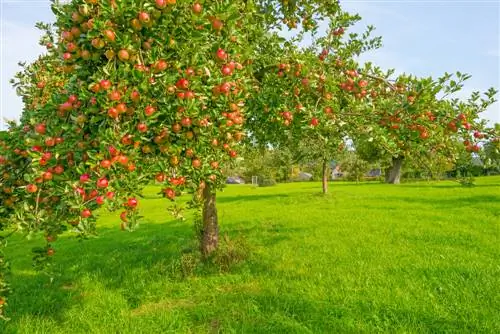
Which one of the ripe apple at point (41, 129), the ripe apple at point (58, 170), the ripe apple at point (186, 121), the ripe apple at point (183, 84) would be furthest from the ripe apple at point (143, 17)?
the ripe apple at point (58, 170)

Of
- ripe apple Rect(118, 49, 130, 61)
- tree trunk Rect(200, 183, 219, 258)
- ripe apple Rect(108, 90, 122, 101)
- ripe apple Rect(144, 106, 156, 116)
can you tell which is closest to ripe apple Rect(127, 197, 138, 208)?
ripe apple Rect(144, 106, 156, 116)

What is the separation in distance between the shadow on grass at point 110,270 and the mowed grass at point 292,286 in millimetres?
43

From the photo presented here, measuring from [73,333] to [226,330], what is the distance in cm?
274

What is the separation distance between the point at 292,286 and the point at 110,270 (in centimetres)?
551

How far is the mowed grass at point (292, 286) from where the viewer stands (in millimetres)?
6234

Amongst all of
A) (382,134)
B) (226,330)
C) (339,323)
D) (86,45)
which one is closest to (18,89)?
(86,45)

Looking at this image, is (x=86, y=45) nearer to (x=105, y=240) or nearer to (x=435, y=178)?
(x=435, y=178)

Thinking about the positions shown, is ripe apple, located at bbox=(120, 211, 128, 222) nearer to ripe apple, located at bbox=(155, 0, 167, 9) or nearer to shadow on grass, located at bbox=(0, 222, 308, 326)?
ripe apple, located at bbox=(155, 0, 167, 9)

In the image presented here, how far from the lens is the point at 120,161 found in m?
3.27

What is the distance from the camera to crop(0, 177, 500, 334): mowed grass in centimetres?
623

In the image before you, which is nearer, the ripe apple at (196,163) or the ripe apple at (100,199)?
the ripe apple at (100,199)

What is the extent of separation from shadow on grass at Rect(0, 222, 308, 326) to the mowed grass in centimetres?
4

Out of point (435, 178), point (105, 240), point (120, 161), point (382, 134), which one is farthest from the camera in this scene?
point (105, 240)

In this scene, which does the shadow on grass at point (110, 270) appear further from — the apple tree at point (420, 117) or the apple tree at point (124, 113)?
the apple tree at point (420, 117)
